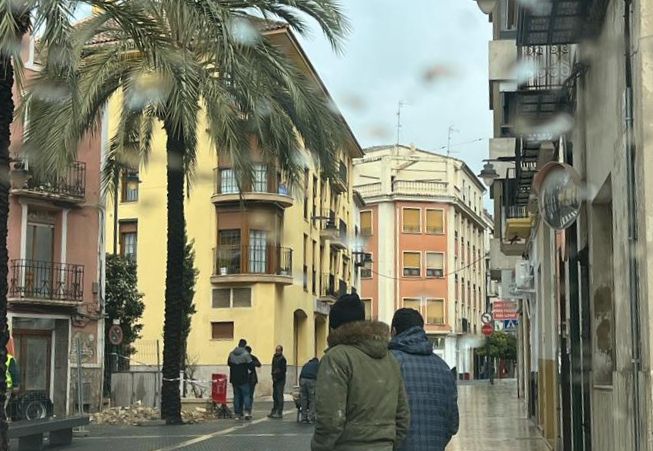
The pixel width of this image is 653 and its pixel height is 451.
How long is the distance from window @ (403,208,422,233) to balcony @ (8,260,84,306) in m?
45.5

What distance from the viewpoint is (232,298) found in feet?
151

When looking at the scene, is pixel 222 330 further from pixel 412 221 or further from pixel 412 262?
pixel 412 262

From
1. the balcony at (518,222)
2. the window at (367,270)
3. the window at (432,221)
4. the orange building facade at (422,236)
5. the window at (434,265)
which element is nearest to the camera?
the balcony at (518,222)

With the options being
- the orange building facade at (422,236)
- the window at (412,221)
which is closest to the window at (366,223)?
the orange building facade at (422,236)

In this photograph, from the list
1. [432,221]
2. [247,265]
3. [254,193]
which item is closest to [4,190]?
[254,193]

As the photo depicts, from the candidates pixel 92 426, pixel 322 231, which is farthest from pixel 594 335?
pixel 322 231

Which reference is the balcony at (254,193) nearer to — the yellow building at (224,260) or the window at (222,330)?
the yellow building at (224,260)

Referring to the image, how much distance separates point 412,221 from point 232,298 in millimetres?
31406

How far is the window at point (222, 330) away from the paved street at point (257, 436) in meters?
22.8

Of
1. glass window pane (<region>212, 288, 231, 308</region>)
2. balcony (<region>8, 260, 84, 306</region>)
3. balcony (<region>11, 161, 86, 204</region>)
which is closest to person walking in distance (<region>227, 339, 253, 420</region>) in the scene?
balcony (<region>11, 161, 86, 204</region>)

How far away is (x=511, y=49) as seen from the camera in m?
15.1

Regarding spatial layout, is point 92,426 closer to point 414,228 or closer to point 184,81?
point 184,81

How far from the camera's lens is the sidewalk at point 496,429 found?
51.6 feet

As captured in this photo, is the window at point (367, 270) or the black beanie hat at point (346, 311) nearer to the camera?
the black beanie hat at point (346, 311)
